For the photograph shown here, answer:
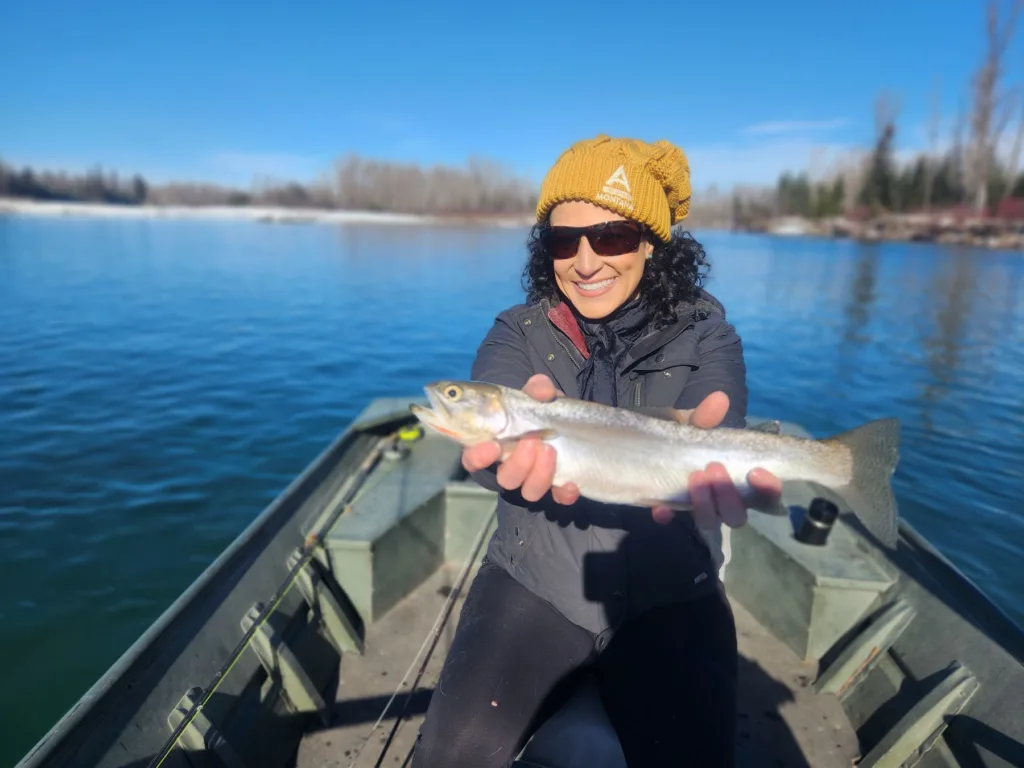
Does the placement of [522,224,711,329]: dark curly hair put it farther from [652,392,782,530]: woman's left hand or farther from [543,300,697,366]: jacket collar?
[652,392,782,530]: woman's left hand

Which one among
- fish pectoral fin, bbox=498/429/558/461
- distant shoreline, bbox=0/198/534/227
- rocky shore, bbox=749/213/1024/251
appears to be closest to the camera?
fish pectoral fin, bbox=498/429/558/461

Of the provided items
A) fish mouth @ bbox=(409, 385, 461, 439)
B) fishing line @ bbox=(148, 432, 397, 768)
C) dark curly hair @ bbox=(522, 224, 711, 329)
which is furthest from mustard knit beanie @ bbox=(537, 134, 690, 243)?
fishing line @ bbox=(148, 432, 397, 768)

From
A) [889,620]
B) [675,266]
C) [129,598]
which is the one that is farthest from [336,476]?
[889,620]

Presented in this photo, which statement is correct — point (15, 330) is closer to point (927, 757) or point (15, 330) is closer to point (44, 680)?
point (44, 680)

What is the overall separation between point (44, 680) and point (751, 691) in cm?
725

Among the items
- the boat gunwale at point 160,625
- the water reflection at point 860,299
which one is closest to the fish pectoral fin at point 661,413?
the boat gunwale at point 160,625

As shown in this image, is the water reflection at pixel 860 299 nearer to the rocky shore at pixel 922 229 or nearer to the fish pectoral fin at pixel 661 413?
the fish pectoral fin at pixel 661 413

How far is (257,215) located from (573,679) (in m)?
178

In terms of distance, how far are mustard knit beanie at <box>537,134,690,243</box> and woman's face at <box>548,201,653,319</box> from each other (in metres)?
0.07

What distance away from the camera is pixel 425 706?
15.0ft

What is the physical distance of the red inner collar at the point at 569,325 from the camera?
3578 mm

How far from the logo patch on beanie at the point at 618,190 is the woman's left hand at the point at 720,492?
4.09 ft

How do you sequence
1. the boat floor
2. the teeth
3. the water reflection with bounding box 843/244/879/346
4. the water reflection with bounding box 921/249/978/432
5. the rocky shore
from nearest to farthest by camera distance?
1. the teeth
2. the boat floor
3. the water reflection with bounding box 921/249/978/432
4. the water reflection with bounding box 843/244/879/346
5. the rocky shore

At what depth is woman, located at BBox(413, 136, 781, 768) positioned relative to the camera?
288cm
